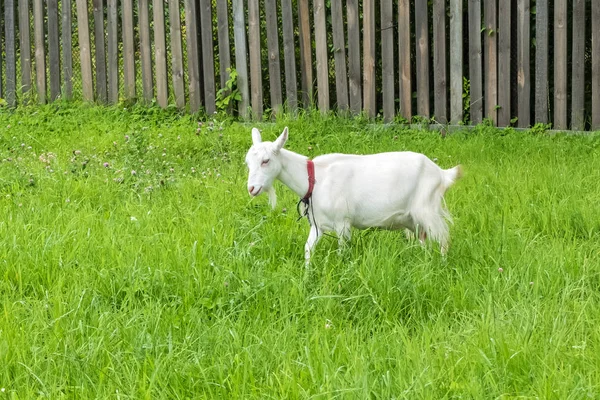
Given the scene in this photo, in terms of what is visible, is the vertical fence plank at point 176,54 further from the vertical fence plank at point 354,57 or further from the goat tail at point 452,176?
the goat tail at point 452,176

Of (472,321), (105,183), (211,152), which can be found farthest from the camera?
(211,152)

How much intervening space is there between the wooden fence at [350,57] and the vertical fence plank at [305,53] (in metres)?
0.01

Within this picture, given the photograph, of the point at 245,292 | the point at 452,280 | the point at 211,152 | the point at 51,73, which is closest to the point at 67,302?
the point at 245,292

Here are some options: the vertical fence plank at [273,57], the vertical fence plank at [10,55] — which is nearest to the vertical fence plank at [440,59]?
the vertical fence plank at [273,57]

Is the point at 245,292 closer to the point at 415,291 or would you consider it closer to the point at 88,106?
the point at 415,291

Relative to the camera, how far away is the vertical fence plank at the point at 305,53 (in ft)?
30.0

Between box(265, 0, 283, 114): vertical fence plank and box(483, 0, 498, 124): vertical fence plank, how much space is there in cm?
215

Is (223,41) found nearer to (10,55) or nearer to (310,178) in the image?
(10,55)

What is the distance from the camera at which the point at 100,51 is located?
10312mm

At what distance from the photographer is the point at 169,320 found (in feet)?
12.6

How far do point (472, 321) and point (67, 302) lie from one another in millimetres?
1868

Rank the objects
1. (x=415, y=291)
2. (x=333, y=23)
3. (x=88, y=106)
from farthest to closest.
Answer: (x=88, y=106) < (x=333, y=23) < (x=415, y=291)

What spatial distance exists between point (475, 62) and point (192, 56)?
3.14m

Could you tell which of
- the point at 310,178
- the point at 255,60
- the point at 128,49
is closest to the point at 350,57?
the point at 255,60
